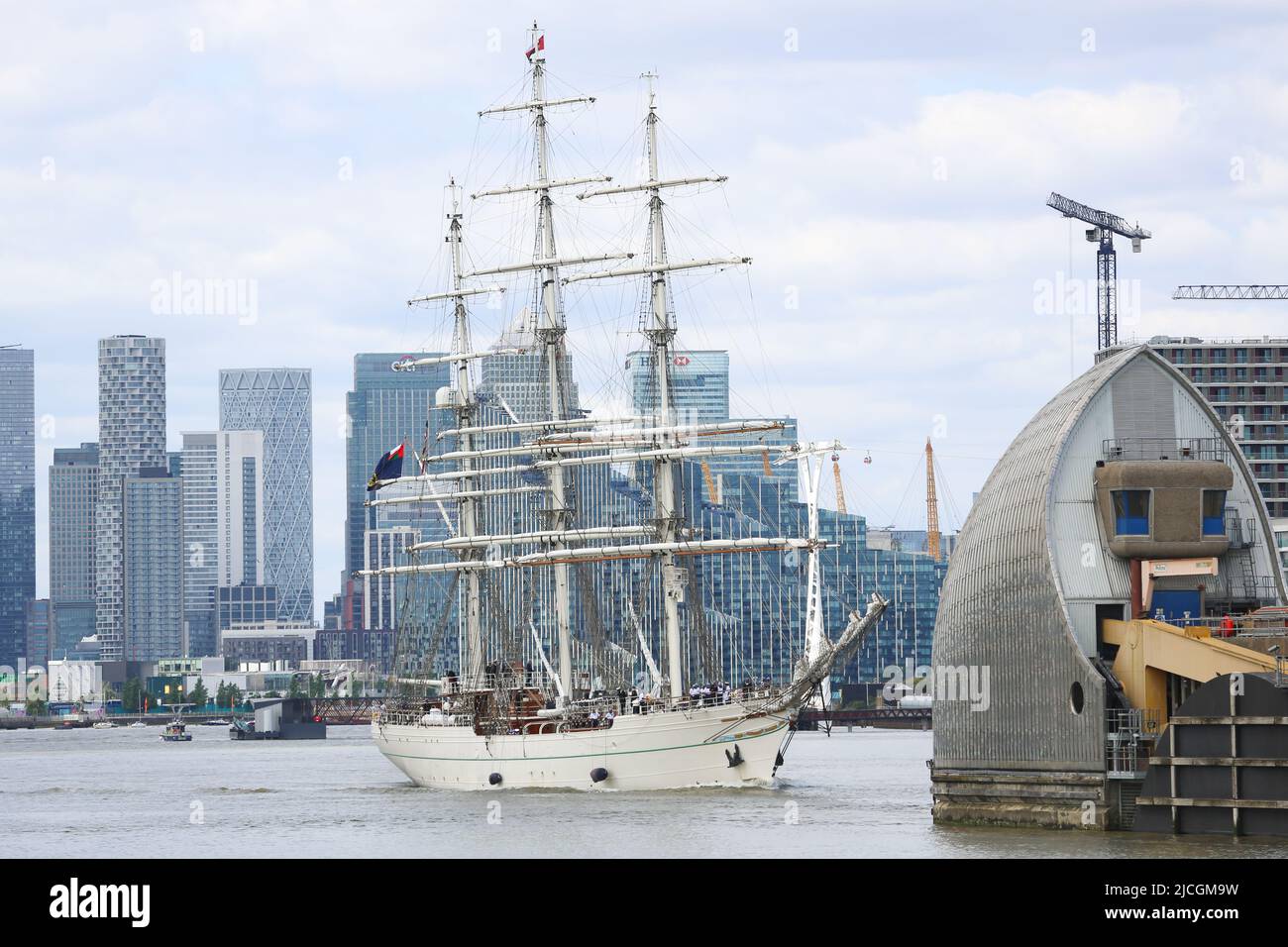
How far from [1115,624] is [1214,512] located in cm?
563

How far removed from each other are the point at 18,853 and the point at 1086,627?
123 ft

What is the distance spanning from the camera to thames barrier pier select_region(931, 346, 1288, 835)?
49.6m

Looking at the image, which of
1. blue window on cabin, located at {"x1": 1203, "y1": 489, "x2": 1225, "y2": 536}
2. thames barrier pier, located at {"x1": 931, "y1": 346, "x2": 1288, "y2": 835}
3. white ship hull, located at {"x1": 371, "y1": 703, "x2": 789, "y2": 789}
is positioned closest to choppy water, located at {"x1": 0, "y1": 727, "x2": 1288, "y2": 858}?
thames barrier pier, located at {"x1": 931, "y1": 346, "x2": 1288, "y2": 835}

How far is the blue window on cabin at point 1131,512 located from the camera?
55.5 meters

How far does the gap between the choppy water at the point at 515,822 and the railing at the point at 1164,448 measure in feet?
36.0

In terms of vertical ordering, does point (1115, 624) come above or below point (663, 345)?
below

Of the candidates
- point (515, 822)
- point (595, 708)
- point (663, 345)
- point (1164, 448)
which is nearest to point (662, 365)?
point (663, 345)

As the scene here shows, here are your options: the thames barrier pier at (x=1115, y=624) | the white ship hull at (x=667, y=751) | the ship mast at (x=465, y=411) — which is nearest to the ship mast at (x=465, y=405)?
the ship mast at (x=465, y=411)

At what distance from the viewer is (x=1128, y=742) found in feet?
171

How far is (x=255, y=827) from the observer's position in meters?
80.6

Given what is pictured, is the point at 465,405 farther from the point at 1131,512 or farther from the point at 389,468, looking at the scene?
the point at 1131,512

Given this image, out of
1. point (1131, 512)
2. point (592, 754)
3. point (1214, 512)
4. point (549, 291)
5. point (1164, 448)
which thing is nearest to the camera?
point (1131, 512)
